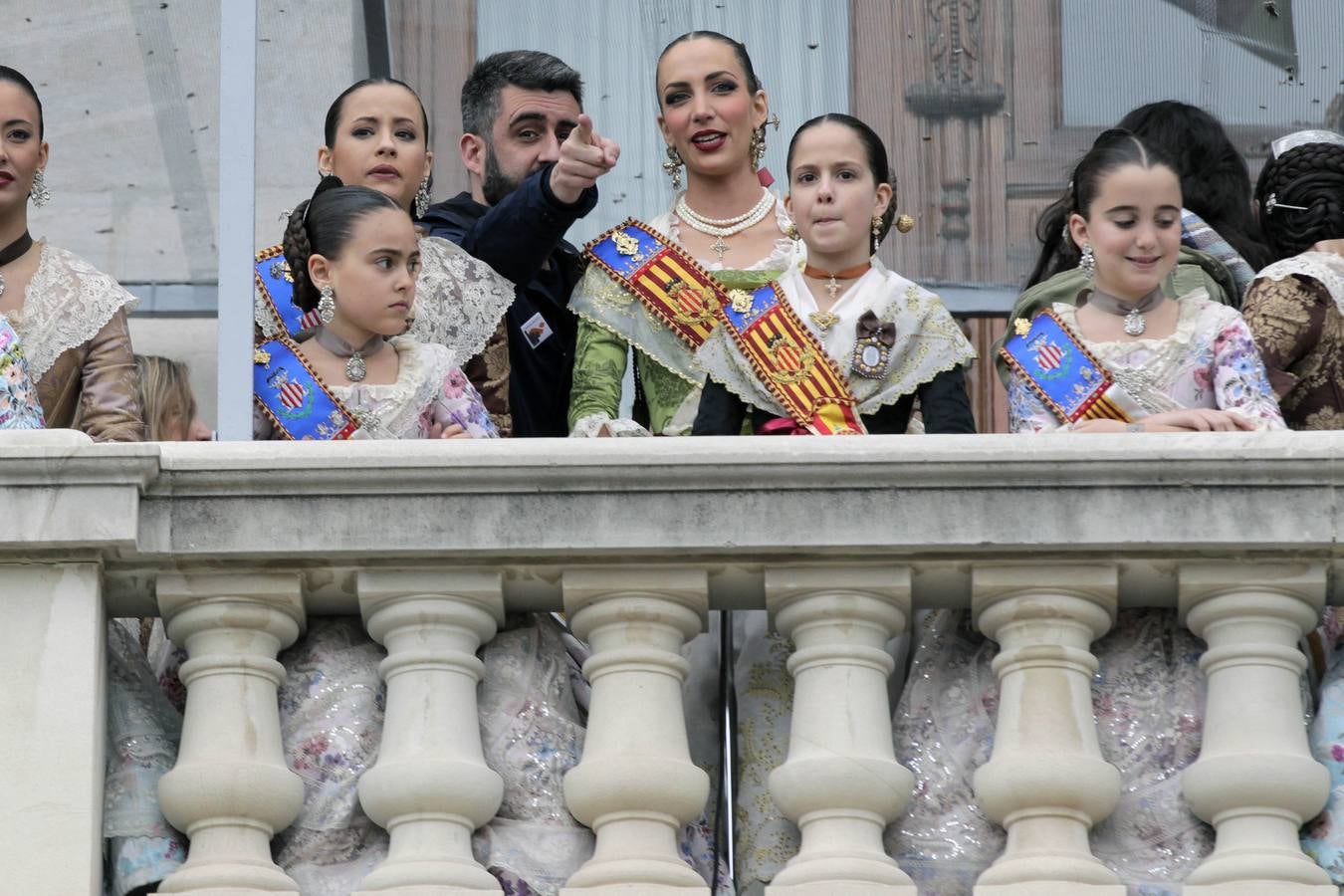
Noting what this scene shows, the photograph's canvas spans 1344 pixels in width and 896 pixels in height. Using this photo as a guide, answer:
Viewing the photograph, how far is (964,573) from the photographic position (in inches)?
196

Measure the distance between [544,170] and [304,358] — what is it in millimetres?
792

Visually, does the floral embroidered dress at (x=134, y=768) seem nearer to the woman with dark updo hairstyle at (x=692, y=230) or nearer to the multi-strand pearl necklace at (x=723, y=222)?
the woman with dark updo hairstyle at (x=692, y=230)

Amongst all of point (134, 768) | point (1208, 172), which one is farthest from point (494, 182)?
point (134, 768)

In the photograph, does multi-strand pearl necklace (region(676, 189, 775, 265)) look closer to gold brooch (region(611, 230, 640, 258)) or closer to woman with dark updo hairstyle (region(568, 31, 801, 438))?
woman with dark updo hairstyle (region(568, 31, 801, 438))

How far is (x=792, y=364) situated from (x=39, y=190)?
1.68 m

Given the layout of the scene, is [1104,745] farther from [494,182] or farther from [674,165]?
[494,182]

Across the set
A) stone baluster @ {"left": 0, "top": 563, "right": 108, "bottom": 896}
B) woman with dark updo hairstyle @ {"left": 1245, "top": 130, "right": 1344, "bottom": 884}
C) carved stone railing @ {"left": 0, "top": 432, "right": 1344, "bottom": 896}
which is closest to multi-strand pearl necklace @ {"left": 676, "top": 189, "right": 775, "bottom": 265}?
woman with dark updo hairstyle @ {"left": 1245, "top": 130, "right": 1344, "bottom": 884}

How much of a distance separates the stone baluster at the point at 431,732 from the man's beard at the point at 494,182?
7.85ft

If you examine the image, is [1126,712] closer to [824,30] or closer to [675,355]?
[675,355]

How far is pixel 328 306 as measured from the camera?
6.18 meters

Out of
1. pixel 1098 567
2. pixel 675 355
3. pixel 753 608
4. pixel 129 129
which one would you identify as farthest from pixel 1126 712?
pixel 129 129

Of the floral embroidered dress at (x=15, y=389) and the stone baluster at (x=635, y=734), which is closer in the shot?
the stone baluster at (x=635, y=734)

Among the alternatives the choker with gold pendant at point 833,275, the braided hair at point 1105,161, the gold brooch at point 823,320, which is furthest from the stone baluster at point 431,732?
the braided hair at point 1105,161

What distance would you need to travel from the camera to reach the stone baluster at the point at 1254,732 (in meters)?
4.68
